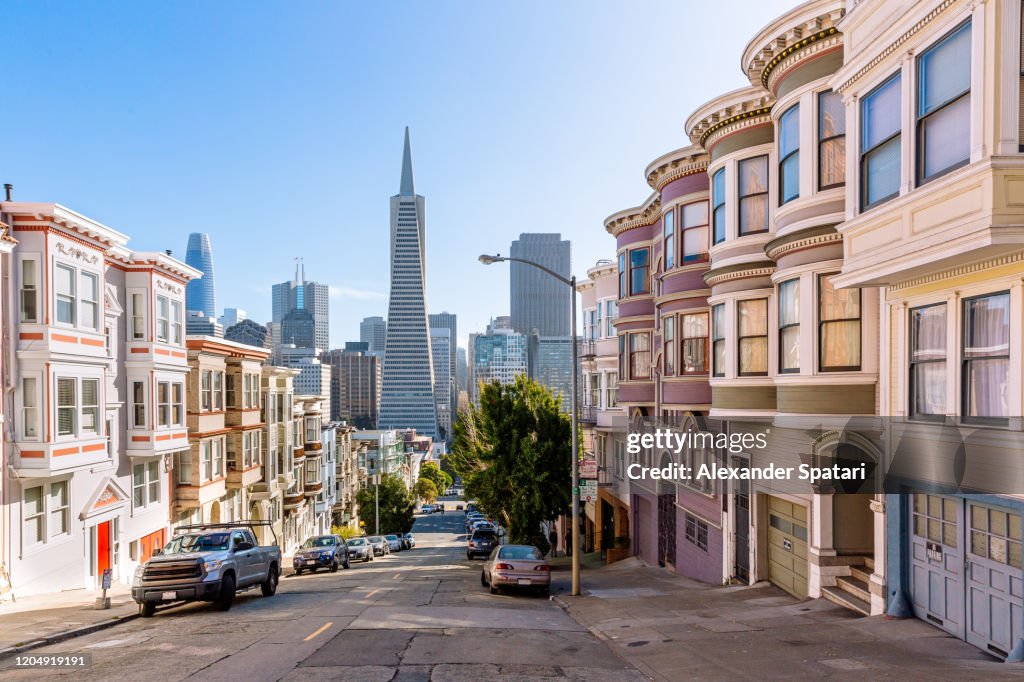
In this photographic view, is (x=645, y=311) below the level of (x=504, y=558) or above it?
above

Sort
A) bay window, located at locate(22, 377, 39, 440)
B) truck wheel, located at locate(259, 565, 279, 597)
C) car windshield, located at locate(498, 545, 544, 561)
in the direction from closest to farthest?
truck wheel, located at locate(259, 565, 279, 597)
bay window, located at locate(22, 377, 39, 440)
car windshield, located at locate(498, 545, 544, 561)

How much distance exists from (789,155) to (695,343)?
7.01 metres

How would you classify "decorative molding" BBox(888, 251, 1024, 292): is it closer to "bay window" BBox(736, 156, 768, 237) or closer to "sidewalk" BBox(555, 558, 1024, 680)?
"sidewalk" BBox(555, 558, 1024, 680)

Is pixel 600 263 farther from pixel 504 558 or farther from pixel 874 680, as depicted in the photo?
pixel 874 680

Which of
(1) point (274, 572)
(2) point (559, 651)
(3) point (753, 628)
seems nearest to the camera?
(2) point (559, 651)

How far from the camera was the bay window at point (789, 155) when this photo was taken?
15136 mm

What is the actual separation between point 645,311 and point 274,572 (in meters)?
15.3

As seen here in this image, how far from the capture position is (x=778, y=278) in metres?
15.7

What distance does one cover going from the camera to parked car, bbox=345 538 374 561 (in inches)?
1471

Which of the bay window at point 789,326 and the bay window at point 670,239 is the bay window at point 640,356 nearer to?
the bay window at point 670,239

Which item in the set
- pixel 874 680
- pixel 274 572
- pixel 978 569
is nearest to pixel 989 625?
pixel 978 569

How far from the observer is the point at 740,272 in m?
17.7

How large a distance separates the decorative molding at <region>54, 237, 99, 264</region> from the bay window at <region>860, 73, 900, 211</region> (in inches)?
762

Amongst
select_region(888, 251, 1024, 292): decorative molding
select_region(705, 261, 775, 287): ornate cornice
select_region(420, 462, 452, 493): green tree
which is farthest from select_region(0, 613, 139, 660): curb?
Answer: select_region(420, 462, 452, 493): green tree
